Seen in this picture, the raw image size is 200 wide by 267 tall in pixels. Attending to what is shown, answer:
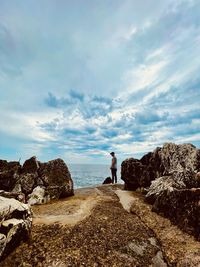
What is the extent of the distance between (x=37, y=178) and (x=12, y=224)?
16438 mm

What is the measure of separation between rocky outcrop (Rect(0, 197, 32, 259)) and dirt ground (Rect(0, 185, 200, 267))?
0.45m

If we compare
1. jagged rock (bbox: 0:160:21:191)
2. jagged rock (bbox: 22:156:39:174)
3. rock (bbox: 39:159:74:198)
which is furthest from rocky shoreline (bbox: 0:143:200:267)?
jagged rock (bbox: 22:156:39:174)

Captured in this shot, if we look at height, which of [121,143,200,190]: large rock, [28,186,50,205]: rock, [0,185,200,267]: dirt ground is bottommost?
[0,185,200,267]: dirt ground

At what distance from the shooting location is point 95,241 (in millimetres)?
14211

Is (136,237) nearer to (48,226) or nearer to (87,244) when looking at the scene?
(87,244)

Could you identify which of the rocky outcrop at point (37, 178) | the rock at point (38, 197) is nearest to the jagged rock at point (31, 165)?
the rocky outcrop at point (37, 178)

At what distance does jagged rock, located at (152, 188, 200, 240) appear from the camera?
15.6 meters

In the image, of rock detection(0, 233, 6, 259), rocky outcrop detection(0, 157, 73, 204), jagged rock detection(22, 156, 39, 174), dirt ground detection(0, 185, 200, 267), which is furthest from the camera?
jagged rock detection(22, 156, 39, 174)

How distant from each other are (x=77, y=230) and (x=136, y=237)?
3.70m

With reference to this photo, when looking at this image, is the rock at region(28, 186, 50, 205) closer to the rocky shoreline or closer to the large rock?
the rocky shoreline

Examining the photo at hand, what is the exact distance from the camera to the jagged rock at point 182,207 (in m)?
15.6

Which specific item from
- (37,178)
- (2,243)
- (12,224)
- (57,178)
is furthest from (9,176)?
(2,243)

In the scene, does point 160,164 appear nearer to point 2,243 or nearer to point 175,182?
point 175,182

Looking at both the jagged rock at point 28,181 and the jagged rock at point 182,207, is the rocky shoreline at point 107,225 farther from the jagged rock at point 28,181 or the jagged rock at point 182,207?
the jagged rock at point 28,181
